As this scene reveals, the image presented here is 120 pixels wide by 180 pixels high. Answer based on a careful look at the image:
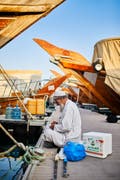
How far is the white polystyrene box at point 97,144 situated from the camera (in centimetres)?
427

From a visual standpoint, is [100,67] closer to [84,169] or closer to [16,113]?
[16,113]

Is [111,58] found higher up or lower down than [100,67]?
higher up

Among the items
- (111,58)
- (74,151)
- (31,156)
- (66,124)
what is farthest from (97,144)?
(111,58)

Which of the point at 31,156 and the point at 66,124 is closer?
the point at 31,156

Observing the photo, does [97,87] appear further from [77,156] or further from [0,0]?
[0,0]

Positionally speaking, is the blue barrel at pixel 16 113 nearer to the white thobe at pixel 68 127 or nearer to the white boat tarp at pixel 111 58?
the white boat tarp at pixel 111 58

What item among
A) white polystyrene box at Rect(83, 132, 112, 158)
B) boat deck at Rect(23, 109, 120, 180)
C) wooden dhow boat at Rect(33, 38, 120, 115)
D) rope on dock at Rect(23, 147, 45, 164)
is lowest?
boat deck at Rect(23, 109, 120, 180)

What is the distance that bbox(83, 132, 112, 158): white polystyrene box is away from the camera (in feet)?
14.0

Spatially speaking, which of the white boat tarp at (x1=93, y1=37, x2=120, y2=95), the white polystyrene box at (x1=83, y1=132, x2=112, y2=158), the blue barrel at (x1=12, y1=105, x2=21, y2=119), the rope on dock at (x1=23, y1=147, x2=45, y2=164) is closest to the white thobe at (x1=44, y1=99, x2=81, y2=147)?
the white polystyrene box at (x1=83, y1=132, x2=112, y2=158)

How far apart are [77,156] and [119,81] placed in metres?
4.95

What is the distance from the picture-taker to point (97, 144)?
431cm

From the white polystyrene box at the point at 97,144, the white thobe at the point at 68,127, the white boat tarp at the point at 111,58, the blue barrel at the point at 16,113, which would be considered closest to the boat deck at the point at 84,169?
the white polystyrene box at the point at 97,144

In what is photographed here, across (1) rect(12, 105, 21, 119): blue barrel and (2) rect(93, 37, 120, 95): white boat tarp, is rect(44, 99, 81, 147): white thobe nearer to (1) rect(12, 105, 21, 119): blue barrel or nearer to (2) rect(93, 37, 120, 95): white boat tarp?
(2) rect(93, 37, 120, 95): white boat tarp

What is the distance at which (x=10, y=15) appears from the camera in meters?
2.72
